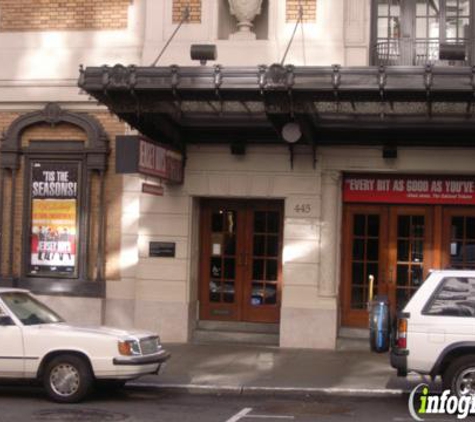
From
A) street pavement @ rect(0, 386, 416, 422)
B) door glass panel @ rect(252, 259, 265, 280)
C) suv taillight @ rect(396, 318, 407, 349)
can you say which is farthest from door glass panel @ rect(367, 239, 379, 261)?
suv taillight @ rect(396, 318, 407, 349)

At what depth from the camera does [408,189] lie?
626 inches

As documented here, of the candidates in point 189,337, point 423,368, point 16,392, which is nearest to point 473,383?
point 423,368

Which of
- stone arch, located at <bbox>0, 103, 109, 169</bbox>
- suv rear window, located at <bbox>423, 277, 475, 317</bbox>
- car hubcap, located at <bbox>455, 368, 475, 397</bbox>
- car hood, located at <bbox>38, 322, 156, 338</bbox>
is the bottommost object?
car hubcap, located at <bbox>455, 368, 475, 397</bbox>

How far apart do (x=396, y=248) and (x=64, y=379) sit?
7.27 meters

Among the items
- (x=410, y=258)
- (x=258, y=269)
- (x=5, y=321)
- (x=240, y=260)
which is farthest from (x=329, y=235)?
(x=5, y=321)

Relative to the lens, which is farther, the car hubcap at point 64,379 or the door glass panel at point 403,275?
the door glass panel at point 403,275

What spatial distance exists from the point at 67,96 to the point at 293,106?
5.06 meters

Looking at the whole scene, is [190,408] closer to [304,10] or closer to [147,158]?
[147,158]

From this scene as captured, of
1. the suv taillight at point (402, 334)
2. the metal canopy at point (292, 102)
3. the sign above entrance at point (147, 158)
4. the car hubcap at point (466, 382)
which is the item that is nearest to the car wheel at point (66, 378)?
the suv taillight at point (402, 334)

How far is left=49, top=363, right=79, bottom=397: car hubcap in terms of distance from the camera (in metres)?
10.7

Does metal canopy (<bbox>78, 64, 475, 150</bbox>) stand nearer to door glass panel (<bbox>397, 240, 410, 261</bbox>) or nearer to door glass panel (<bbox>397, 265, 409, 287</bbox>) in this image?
door glass panel (<bbox>397, 240, 410, 261</bbox>)

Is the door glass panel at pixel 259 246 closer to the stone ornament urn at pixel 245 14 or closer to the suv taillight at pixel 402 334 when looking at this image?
the stone ornament urn at pixel 245 14

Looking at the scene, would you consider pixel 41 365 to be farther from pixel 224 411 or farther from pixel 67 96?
pixel 67 96

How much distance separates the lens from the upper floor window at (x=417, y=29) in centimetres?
1583
